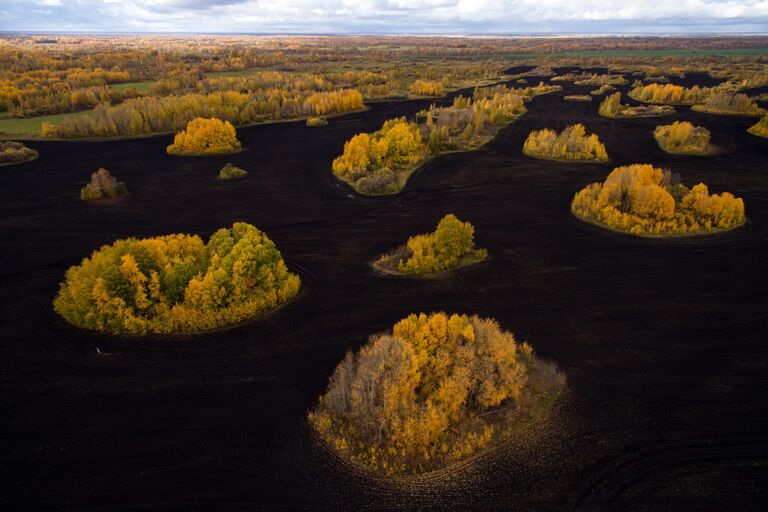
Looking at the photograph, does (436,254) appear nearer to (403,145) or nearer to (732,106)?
(403,145)

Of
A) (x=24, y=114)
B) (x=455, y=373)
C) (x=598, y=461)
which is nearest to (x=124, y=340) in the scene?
(x=455, y=373)

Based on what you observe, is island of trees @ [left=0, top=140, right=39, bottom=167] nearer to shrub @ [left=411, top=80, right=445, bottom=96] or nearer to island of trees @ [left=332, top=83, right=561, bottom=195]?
island of trees @ [left=332, top=83, right=561, bottom=195]

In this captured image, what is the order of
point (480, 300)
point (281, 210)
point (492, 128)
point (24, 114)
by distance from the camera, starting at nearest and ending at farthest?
point (480, 300) → point (281, 210) → point (492, 128) → point (24, 114)

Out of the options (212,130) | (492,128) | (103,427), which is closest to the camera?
(103,427)

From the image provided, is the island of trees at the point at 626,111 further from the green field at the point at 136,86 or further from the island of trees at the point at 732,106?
the green field at the point at 136,86

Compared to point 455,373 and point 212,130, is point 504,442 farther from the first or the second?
point 212,130

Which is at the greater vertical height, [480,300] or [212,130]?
[212,130]

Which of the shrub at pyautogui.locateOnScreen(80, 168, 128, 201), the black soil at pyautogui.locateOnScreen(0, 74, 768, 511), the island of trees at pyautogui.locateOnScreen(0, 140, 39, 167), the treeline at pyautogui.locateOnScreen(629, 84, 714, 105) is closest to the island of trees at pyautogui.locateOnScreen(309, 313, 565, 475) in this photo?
the black soil at pyautogui.locateOnScreen(0, 74, 768, 511)
